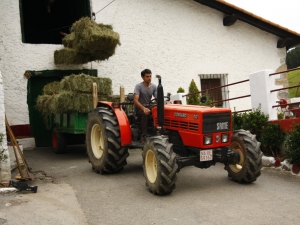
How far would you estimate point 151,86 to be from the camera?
653 cm

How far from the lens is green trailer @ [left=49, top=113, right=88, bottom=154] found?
851 centimetres

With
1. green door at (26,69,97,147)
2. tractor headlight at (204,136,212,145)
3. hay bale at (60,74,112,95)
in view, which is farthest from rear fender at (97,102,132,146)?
green door at (26,69,97,147)

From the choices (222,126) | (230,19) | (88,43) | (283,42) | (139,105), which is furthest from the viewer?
(283,42)

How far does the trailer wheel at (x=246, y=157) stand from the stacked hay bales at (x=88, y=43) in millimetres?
5266

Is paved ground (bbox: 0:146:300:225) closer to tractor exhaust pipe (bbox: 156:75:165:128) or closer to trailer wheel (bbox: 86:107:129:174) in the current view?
trailer wheel (bbox: 86:107:129:174)

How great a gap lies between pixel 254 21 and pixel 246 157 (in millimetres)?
9208

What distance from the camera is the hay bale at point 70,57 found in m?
10.6

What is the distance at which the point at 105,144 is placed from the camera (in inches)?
257

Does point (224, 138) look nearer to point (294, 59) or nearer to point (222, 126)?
point (222, 126)

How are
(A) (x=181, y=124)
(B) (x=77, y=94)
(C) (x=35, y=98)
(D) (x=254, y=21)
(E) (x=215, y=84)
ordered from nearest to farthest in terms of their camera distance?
(A) (x=181, y=124)
(B) (x=77, y=94)
(C) (x=35, y=98)
(D) (x=254, y=21)
(E) (x=215, y=84)

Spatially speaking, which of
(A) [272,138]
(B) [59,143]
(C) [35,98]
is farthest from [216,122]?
(C) [35,98]

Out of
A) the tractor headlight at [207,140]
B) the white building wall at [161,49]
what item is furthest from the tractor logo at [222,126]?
the white building wall at [161,49]

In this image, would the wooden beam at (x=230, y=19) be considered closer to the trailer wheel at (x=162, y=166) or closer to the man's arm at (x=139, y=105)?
the man's arm at (x=139, y=105)

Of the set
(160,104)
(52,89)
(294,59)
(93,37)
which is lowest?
(160,104)
